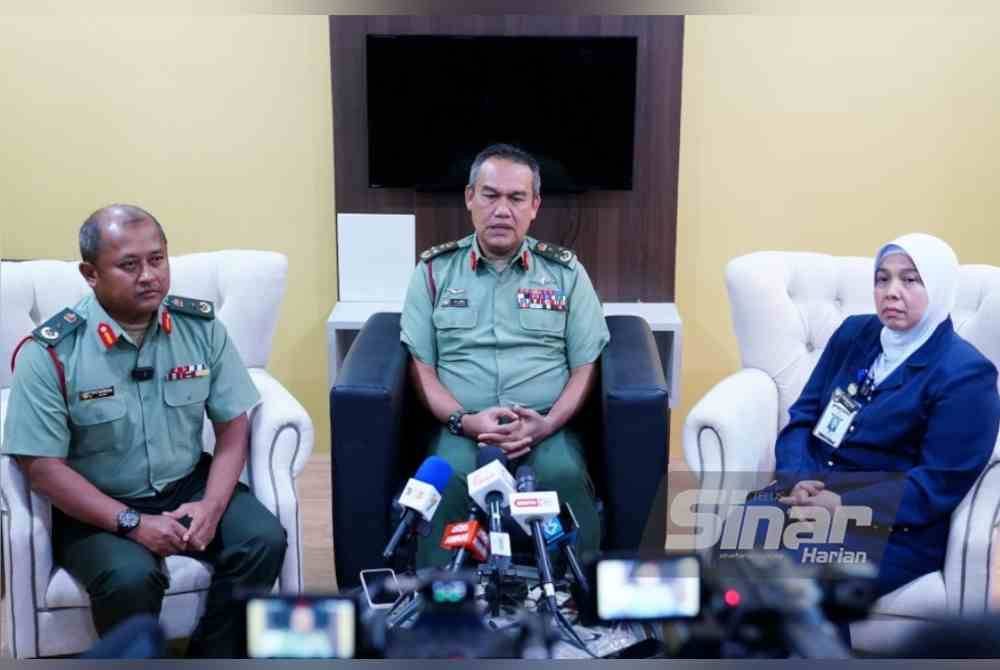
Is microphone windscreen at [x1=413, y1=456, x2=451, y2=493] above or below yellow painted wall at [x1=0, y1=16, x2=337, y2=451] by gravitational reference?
below

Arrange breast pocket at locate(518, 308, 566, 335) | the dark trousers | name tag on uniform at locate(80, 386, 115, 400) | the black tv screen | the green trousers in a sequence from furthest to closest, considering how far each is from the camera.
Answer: the black tv screen < breast pocket at locate(518, 308, 566, 335) < the green trousers < name tag on uniform at locate(80, 386, 115, 400) < the dark trousers

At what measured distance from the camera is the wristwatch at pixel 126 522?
2066 millimetres

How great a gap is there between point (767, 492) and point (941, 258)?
2.00ft

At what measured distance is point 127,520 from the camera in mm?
2070

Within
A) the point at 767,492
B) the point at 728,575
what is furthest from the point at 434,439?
the point at 728,575

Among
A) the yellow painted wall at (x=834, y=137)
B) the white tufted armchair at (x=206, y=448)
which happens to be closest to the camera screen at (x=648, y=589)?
the white tufted armchair at (x=206, y=448)

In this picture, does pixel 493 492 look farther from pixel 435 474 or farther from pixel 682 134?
pixel 682 134

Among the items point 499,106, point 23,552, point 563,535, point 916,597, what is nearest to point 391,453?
point 23,552

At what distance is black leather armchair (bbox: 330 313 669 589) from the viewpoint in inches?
93.9

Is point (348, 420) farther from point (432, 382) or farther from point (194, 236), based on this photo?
point (194, 236)

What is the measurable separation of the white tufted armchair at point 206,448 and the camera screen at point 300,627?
113 centimetres

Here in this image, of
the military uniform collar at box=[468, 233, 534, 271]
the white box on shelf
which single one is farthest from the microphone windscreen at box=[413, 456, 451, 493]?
the white box on shelf

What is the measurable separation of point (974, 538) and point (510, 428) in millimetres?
1005

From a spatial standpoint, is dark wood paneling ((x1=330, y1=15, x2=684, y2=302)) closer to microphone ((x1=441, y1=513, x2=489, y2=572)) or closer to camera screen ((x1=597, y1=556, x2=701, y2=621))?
microphone ((x1=441, y1=513, x2=489, y2=572))
